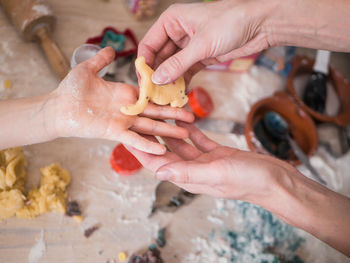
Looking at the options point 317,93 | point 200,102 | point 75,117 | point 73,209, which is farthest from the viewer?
point 317,93

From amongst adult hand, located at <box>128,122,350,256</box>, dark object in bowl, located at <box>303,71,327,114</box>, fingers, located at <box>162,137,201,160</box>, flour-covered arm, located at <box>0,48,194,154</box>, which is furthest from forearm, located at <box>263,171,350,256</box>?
dark object in bowl, located at <box>303,71,327,114</box>

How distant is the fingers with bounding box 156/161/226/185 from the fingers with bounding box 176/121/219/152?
0.26 m

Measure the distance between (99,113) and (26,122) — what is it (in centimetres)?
26

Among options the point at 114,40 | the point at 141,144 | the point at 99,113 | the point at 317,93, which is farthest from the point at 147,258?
the point at 317,93

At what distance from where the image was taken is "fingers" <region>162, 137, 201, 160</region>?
104 centimetres

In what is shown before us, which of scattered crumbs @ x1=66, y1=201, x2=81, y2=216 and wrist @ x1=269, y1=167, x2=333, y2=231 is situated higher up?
wrist @ x1=269, y1=167, x2=333, y2=231

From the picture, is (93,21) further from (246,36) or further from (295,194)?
(295,194)

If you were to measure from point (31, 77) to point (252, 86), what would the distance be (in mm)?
1198

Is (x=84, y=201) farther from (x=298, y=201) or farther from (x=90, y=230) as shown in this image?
(x=298, y=201)

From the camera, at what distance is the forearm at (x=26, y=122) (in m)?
0.95

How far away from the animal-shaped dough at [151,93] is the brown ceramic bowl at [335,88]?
0.74m

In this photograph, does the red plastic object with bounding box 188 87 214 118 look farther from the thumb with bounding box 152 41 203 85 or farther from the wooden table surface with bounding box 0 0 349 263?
the thumb with bounding box 152 41 203 85

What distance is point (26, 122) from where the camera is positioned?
0.96 m

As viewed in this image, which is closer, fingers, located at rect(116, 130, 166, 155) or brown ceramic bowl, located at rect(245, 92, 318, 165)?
fingers, located at rect(116, 130, 166, 155)
